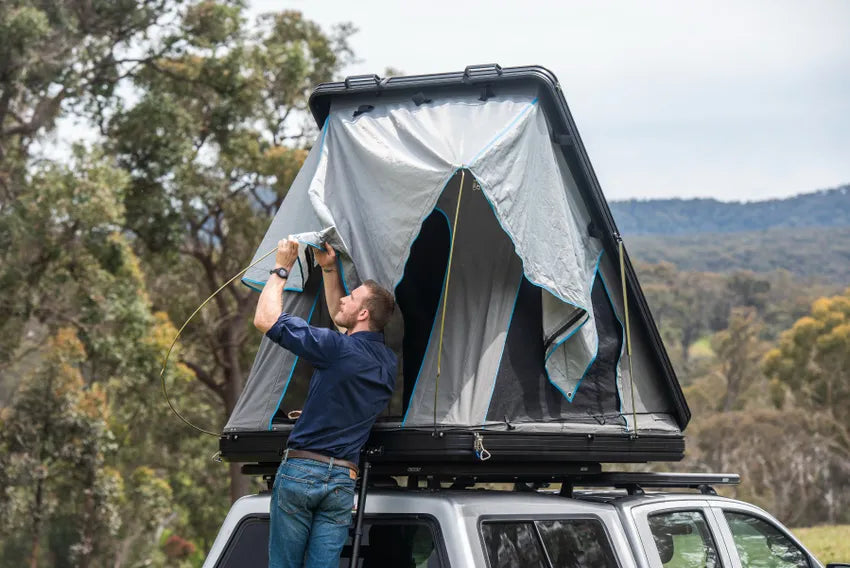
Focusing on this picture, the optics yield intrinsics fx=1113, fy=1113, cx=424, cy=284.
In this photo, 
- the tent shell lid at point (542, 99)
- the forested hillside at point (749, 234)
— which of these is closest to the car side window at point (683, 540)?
the tent shell lid at point (542, 99)

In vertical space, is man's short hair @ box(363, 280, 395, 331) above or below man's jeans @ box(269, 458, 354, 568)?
above

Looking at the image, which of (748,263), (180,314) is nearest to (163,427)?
(180,314)

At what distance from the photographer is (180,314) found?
88.5 ft

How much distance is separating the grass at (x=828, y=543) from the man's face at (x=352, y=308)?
31.9ft

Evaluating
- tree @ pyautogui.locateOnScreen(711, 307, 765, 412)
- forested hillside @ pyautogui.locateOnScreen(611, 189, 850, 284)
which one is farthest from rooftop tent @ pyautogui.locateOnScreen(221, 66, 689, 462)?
forested hillside @ pyautogui.locateOnScreen(611, 189, 850, 284)

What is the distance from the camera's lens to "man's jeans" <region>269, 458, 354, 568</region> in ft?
15.1

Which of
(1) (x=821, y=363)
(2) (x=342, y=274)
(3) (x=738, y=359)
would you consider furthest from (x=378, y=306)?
(3) (x=738, y=359)

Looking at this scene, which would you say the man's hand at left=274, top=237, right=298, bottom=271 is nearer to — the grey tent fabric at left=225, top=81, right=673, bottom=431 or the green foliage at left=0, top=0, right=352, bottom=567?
the grey tent fabric at left=225, top=81, right=673, bottom=431

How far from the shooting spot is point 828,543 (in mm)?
16734

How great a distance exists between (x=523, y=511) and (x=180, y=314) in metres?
23.1

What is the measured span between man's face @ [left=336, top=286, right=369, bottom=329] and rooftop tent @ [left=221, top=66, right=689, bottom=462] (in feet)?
0.94

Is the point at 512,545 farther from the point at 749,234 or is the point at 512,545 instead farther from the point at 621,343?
the point at 749,234

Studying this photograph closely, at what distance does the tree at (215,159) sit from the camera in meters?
20.9

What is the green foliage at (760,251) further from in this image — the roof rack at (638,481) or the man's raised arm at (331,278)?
the man's raised arm at (331,278)
